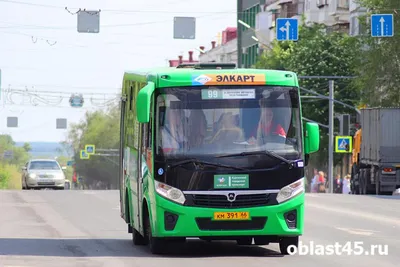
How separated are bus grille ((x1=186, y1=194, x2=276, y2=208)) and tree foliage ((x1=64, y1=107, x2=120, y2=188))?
14831 cm

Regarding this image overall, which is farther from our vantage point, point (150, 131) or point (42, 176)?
point (42, 176)

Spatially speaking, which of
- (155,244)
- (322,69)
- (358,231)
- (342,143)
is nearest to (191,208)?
(155,244)

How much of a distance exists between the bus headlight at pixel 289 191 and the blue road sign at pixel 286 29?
37.1 meters

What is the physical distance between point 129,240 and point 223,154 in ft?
14.2

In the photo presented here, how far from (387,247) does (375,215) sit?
10.5m

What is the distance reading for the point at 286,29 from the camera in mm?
56312

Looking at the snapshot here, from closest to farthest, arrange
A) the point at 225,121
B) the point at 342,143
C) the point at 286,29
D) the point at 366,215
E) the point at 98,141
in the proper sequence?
the point at 225,121 < the point at 366,215 < the point at 286,29 < the point at 342,143 < the point at 98,141

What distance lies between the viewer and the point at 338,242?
71.2 ft

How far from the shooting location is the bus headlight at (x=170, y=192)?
61.1ft

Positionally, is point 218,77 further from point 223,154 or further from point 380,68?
point 380,68

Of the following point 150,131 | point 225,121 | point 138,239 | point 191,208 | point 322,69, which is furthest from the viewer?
point 322,69

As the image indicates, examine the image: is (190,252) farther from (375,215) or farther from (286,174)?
(375,215)

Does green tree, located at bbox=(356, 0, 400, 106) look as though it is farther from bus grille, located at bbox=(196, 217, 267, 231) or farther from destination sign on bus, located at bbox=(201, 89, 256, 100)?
bus grille, located at bbox=(196, 217, 267, 231)

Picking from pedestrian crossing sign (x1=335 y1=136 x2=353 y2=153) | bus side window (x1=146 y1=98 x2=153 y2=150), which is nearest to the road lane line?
bus side window (x1=146 y1=98 x2=153 y2=150)
